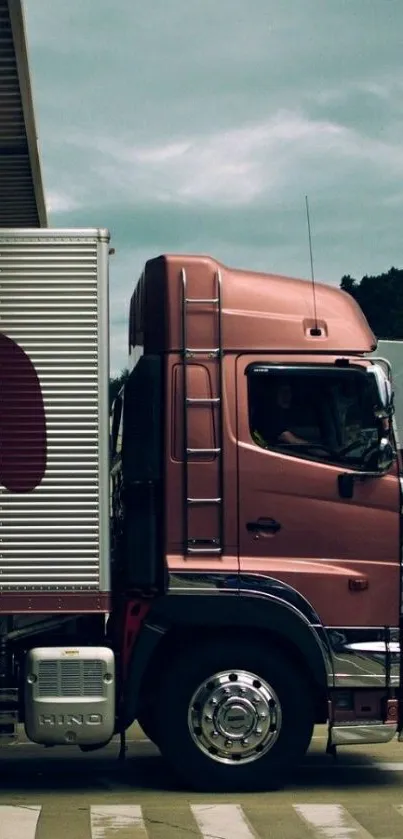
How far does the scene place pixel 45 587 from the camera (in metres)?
9.30

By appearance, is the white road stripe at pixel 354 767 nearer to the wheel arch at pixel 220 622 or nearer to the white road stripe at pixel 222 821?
the wheel arch at pixel 220 622

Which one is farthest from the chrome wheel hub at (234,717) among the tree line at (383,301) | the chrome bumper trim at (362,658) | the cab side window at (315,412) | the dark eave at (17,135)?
the tree line at (383,301)

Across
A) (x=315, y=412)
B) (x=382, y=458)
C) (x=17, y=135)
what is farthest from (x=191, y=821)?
(x=17, y=135)

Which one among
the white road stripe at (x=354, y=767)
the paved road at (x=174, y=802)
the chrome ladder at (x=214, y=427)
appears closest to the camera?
the paved road at (x=174, y=802)

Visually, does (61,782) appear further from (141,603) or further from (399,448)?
(399,448)

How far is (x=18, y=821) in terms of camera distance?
8570 millimetres

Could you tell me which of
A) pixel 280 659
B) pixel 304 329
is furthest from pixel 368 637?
pixel 304 329

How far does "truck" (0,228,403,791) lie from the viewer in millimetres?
9312

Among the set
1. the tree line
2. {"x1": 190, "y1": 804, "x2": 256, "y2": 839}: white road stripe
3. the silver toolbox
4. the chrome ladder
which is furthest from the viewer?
the tree line

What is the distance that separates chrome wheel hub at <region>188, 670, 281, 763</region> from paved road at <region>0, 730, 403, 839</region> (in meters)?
0.30

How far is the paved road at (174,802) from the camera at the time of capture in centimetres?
831

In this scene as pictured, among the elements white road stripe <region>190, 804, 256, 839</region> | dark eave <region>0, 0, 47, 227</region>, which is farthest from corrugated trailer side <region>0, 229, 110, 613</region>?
dark eave <region>0, 0, 47, 227</region>

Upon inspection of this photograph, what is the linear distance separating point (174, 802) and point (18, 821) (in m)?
1.06

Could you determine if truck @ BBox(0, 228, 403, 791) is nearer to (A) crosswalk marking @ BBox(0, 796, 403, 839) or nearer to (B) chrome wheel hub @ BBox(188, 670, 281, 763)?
(B) chrome wheel hub @ BBox(188, 670, 281, 763)
